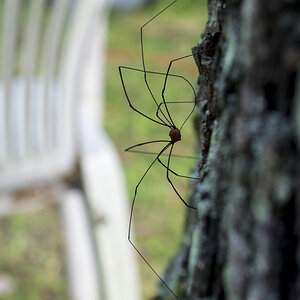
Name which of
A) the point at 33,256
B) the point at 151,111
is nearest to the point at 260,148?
the point at 33,256

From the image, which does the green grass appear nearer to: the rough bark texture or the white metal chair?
the white metal chair

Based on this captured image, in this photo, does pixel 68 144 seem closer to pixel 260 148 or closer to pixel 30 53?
pixel 30 53

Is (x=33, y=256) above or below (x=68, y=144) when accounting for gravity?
below

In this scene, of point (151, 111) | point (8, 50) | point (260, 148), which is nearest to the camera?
point (260, 148)

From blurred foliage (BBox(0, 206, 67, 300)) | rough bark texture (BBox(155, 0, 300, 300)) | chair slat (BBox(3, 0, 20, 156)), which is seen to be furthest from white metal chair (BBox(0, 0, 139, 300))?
rough bark texture (BBox(155, 0, 300, 300))

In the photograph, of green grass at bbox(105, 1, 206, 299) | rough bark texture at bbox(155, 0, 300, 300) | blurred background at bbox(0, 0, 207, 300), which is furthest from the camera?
green grass at bbox(105, 1, 206, 299)

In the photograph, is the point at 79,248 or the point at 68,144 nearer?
the point at 79,248

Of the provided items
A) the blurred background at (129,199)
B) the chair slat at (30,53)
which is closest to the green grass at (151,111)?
the blurred background at (129,199)
